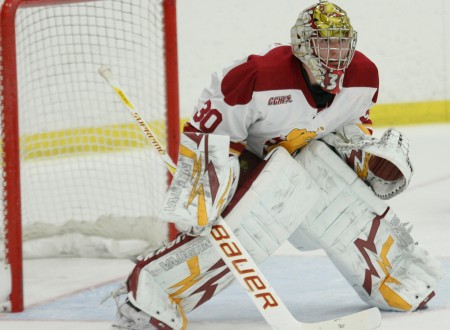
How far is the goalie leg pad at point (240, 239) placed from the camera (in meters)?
2.39

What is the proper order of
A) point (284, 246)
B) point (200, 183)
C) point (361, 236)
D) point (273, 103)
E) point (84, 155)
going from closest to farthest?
point (200, 183) → point (273, 103) → point (361, 236) → point (284, 246) → point (84, 155)

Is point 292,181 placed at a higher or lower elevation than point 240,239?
higher

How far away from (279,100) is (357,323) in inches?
22.1

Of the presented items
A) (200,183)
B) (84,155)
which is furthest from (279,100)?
(84,155)

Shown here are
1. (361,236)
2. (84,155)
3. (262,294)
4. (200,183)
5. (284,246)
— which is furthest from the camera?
(84,155)

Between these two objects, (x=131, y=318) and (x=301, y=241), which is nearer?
(x=131, y=318)

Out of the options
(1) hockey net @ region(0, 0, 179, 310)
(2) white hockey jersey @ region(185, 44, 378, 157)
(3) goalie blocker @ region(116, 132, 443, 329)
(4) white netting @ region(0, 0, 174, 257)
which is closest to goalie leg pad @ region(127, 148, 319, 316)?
(3) goalie blocker @ region(116, 132, 443, 329)

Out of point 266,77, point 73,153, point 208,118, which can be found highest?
point 266,77

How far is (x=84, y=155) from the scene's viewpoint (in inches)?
162

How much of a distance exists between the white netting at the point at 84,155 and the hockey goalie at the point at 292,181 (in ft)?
2.99

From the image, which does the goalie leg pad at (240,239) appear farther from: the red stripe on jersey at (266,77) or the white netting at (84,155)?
the white netting at (84,155)

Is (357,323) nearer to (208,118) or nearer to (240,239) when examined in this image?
(240,239)

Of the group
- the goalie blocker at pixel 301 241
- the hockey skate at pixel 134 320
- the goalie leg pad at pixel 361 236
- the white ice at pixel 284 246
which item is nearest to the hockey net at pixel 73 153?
the white ice at pixel 284 246

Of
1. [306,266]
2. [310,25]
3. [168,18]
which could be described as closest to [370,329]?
[310,25]
